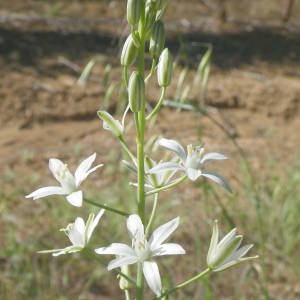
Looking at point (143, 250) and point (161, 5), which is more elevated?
point (161, 5)

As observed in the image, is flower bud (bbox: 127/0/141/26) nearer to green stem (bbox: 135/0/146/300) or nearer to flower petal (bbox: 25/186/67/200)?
green stem (bbox: 135/0/146/300)

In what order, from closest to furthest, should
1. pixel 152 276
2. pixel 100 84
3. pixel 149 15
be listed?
pixel 152 276, pixel 149 15, pixel 100 84

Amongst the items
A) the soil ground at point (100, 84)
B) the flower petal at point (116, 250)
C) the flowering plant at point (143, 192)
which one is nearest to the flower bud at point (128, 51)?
the flowering plant at point (143, 192)

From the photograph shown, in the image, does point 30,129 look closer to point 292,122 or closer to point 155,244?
point 292,122

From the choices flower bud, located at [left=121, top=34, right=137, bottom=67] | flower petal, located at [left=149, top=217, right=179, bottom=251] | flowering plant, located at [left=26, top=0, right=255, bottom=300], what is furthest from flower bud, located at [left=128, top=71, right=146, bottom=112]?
flower petal, located at [left=149, top=217, right=179, bottom=251]

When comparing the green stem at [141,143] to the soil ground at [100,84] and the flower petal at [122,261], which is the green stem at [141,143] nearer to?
the flower petal at [122,261]

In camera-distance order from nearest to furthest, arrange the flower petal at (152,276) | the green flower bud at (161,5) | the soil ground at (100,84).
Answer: the flower petal at (152,276)
the green flower bud at (161,5)
the soil ground at (100,84)

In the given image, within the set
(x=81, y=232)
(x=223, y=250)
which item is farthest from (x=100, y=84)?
(x=223, y=250)

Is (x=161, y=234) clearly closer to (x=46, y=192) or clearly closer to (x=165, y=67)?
(x=46, y=192)
